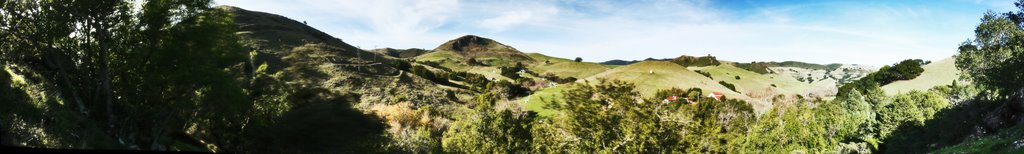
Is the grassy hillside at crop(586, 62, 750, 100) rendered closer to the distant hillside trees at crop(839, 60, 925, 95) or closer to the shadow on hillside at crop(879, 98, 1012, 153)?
the distant hillside trees at crop(839, 60, 925, 95)

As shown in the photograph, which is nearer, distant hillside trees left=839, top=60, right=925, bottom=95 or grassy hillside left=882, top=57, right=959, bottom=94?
grassy hillside left=882, top=57, right=959, bottom=94

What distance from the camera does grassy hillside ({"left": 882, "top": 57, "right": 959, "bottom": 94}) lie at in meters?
124

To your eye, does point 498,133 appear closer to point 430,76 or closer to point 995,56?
point 995,56

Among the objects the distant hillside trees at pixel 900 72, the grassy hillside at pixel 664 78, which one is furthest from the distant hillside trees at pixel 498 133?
the distant hillside trees at pixel 900 72

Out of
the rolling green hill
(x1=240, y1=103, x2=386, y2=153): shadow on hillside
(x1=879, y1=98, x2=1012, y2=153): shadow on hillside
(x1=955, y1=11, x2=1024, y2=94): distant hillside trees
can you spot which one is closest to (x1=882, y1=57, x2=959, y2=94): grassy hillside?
the rolling green hill

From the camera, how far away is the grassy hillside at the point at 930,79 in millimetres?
123875

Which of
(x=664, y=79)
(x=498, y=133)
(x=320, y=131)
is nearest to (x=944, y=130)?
(x=498, y=133)

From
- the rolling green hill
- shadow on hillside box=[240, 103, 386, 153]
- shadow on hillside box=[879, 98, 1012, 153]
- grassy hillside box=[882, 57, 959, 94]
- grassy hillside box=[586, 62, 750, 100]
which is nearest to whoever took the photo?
shadow on hillside box=[879, 98, 1012, 153]

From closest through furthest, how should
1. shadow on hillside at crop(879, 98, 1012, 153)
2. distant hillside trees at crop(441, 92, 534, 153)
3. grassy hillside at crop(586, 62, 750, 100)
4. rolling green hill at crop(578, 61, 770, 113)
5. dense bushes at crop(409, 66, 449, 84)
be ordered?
distant hillside trees at crop(441, 92, 534, 153)
shadow on hillside at crop(879, 98, 1012, 153)
dense bushes at crop(409, 66, 449, 84)
rolling green hill at crop(578, 61, 770, 113)
grassy hillside at crop(586, 62, 750, 100)

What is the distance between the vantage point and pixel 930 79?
127625 mm

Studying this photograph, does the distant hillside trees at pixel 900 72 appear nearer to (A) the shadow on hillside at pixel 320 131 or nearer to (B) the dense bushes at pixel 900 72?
(B) the dense bushes at pixel 900 72

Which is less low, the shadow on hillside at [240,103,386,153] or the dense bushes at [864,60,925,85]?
the dense bushes at [864,60,925,85]

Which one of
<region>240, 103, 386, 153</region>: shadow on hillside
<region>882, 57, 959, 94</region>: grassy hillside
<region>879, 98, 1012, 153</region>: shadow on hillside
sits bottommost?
<region>240, 103, 386, 153</region>: shadow on hillside

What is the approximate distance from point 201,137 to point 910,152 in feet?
201
